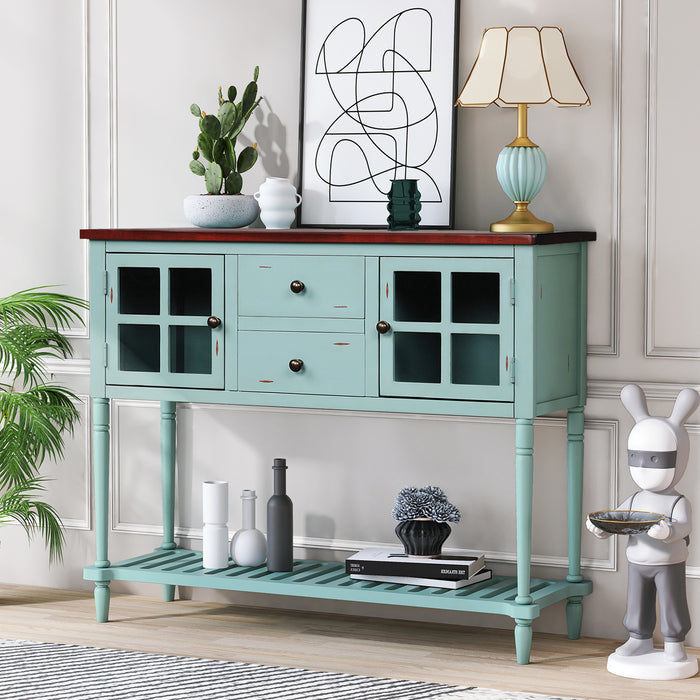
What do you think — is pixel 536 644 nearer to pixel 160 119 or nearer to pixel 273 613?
pixel 273 613

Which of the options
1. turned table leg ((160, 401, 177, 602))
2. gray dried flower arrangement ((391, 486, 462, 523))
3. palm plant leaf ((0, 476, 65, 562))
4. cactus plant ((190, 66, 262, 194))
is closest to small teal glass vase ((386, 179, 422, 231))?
cactus plant ((190, 66, 262, 194))

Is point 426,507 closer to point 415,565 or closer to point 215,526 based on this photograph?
point 415,565

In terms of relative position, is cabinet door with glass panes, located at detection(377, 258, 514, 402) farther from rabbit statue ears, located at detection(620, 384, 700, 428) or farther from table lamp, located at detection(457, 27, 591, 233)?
rabbit statue ears, located at detection(620, 384, 700, 428)

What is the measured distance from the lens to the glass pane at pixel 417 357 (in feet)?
10.7

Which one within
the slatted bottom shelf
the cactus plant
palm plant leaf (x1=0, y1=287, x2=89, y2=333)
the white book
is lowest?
the slatted bottom shelf

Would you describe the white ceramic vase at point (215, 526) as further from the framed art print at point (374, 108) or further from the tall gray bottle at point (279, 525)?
the framed art print at point (374, 108)

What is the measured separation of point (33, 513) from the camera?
4078 millimetres

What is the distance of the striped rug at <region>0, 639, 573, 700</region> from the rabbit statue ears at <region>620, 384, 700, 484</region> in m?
0.68

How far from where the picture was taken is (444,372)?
3.22 meters

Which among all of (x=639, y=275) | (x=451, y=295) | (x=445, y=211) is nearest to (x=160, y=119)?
(x=445, y=211)

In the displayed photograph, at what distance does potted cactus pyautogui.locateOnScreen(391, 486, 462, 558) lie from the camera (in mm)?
3496

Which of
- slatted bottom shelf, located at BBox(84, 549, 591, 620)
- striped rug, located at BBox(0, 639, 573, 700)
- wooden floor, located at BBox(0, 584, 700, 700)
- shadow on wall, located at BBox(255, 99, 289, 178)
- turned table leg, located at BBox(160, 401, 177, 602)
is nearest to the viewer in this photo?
striped rug, located at BBox(0, 639, 573, 700)

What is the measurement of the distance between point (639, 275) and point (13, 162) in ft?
6.93

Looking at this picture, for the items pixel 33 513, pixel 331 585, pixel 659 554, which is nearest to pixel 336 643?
pixel 331 585
